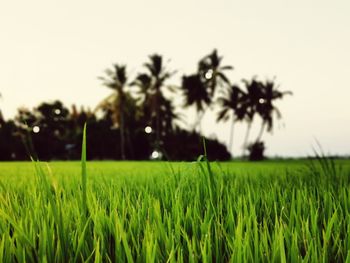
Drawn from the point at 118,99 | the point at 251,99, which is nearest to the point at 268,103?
the point at 251,99

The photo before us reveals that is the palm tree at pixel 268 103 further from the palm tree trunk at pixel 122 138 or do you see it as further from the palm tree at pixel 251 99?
the palm tree trunk at pixel 122 138

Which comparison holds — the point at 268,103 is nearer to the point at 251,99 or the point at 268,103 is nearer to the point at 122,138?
the point at 251,99

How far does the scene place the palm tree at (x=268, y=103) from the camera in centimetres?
5691

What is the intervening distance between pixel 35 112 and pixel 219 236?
60.9 metres

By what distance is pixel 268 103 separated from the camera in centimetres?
5759

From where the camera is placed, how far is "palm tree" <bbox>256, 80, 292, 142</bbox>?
5691cm

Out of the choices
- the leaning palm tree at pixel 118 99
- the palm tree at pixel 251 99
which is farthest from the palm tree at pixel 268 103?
the leaning palm tree at pixel 118 99

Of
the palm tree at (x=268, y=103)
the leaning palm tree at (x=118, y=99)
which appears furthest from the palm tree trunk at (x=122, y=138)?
the palm tree at (x=268, y=103)

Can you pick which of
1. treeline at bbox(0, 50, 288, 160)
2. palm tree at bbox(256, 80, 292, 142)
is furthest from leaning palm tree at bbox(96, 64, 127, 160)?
palm tree at bbox(256, 80, 292, 142)

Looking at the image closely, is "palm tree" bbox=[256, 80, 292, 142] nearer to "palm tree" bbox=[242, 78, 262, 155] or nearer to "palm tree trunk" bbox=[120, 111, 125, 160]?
"palm tree" bbox=[242, 78, 262, 155]

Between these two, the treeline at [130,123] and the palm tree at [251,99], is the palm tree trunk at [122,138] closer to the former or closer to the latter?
the treeline at [130,123]

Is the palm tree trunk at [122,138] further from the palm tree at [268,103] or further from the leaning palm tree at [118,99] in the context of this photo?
the palm tree at [268,103]

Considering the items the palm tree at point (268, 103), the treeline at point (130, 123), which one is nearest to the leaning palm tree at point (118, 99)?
the treeline at point (130, 123)

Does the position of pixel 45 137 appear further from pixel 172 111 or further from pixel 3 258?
pixel 3 258
